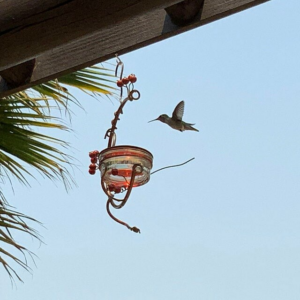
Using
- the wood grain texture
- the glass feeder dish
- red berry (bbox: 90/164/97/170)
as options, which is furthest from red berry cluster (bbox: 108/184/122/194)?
the wood grain texture

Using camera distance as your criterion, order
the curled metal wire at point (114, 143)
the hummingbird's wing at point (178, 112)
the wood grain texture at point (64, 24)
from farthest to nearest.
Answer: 1. the hummingbird's wing at point (178, 112)
2. the curled metal wire at point (114, 143)
3. the wood grain texture at point (64, 24)

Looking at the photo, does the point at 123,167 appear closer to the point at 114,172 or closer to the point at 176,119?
the point at 114,172

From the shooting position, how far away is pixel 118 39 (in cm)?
138

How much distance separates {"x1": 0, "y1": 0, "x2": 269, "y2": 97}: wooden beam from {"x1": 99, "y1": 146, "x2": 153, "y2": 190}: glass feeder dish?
0.22m

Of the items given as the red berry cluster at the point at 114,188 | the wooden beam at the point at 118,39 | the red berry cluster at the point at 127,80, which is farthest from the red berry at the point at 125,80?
the red berry cluster at the point at 114,188

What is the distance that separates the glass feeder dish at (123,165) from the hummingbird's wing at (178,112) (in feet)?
0.87

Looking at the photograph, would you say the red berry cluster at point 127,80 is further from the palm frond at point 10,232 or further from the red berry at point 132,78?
the palm frond at point 10,232

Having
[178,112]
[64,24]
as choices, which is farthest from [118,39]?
[178,112]

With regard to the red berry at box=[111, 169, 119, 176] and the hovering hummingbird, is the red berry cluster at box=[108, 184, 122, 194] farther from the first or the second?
the hovering hummingbird

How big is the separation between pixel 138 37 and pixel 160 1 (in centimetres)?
21

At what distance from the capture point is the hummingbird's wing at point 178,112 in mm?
1745

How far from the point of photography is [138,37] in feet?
4.47

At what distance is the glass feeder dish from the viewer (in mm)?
1484

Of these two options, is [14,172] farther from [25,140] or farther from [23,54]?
[23,54]
